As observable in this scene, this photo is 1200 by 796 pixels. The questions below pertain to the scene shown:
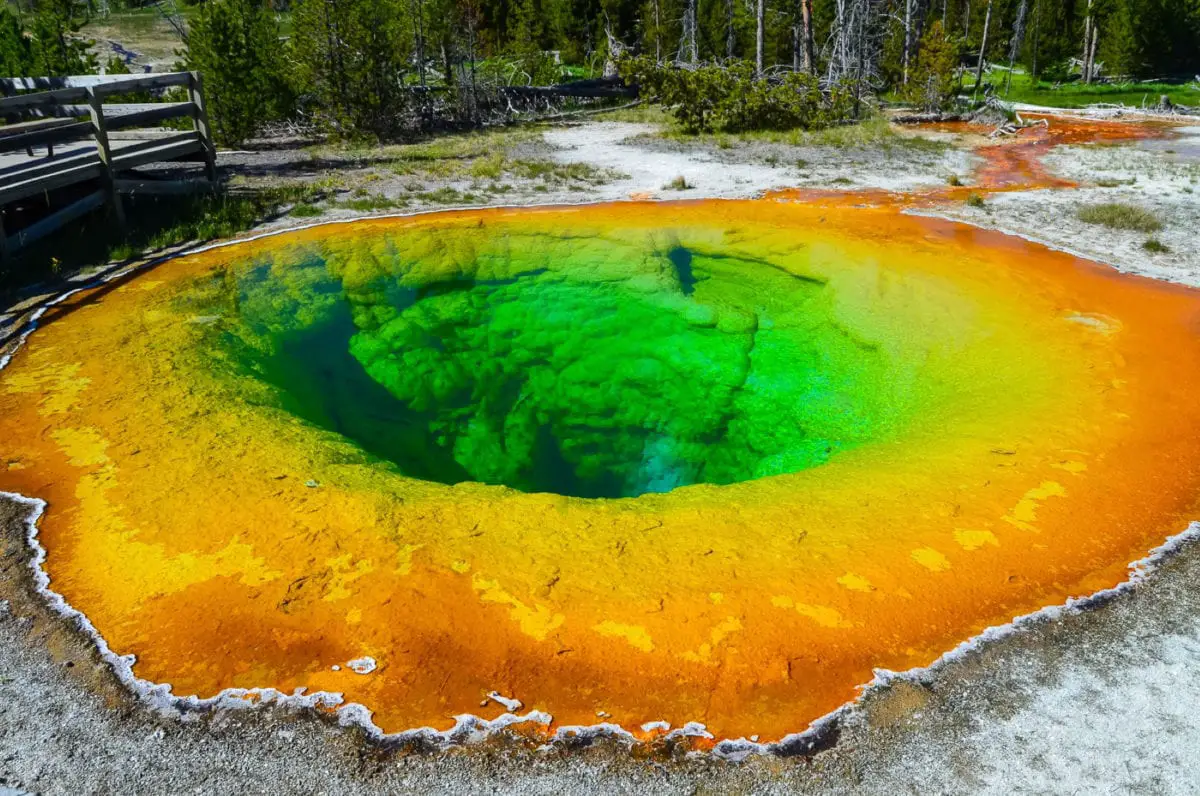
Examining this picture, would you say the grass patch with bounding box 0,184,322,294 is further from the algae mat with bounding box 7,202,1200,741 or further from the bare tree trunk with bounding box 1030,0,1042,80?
the bare tree trunk with bounding box 1030,0,1042,80

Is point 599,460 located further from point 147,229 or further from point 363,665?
Answer: point 147,229

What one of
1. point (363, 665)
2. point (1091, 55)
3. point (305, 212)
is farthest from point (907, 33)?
point (363, 665)

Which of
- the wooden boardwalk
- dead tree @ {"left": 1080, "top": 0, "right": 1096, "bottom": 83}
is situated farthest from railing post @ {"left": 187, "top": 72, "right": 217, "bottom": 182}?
dead tree @ {"left": 1080, "top": 0, "right": 1096, "bottom": 83}

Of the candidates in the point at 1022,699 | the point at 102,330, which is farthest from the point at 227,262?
the point at 1022,699

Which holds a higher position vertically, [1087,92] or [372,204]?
[1087,92]

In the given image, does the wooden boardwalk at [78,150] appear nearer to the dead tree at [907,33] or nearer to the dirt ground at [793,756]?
the dirt ground at [793,756]

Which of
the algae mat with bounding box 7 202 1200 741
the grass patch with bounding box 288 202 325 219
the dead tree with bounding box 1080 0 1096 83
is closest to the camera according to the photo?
the algae mat with bounding box 7 202 1200 741
